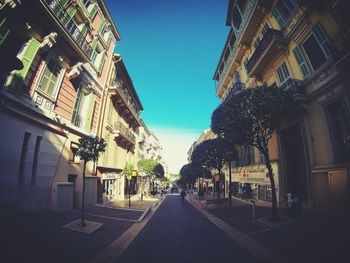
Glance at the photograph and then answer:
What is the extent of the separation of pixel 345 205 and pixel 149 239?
9.32m

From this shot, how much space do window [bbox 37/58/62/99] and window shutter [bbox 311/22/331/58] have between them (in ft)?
53.7

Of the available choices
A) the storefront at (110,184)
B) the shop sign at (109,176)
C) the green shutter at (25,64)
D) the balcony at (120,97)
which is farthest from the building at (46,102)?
the balcony at (120,97)

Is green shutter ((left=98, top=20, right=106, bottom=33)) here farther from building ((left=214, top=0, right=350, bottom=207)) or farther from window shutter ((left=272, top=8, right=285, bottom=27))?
window shutter ((left=272, top=8, right=285, bottom=27))

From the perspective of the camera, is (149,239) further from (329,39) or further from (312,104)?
(329,39)

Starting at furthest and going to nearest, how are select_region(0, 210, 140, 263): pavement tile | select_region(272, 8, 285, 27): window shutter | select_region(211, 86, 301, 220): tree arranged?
select_region(272, 8, 285, 27): window shutter
select_region(211, 86, 301, 220): tree
select_region(0, 210, 140, 263): pavement tile

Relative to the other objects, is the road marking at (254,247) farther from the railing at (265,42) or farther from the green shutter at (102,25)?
the green shutter at (102,25)

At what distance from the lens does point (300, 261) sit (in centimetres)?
540

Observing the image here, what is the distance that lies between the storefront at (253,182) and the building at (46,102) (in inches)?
604

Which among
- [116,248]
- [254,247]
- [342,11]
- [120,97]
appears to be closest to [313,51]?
[342,11]

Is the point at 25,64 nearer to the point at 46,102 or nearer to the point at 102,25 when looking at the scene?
the point at 46,102

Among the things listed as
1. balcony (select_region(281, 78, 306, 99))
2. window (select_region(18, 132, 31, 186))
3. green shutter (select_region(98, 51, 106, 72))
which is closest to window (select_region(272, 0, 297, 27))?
balcony (select_region(281, 78, 306, 99))

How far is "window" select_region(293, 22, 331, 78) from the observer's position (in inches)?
433

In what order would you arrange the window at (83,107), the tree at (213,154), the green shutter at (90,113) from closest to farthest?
the window at (83,107)
the green shutter at (90,113)
the tree at (213,154)

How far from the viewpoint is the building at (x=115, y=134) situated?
2006 centimetres
